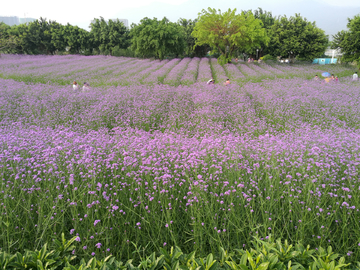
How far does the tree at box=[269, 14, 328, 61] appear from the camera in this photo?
4067 centimetres


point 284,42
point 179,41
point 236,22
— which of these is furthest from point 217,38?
point 284,42

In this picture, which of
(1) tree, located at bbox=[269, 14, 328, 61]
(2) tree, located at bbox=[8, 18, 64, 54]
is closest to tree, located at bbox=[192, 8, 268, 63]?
(1) tree, located at bbox=[269, 14, 328, 61]

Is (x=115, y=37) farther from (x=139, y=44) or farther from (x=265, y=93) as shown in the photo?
(x=265, y=93)

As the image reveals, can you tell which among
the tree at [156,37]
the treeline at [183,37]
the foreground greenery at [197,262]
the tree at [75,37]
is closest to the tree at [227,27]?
the treeline at [183,37]

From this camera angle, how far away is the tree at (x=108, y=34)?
50.7 metres

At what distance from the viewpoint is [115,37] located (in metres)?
50.6

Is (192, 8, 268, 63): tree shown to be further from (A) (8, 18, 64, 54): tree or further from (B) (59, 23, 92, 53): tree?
(A) (8, 18, 64, 54): tree

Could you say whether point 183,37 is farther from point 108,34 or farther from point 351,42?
point 351,42

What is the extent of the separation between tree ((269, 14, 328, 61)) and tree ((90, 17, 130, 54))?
109 feet

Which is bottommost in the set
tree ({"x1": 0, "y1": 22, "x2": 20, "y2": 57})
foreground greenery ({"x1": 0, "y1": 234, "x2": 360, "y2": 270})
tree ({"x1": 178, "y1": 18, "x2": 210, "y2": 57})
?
foreground greenery ({"x1": 0, "y1": 234, "x2": 360, "y2": 270})

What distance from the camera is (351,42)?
3341 cm

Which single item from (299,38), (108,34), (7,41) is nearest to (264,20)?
(299,38)

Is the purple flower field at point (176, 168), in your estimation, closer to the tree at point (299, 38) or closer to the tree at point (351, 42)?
the tree at point (351, 42)

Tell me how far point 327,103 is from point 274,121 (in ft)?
10.3
